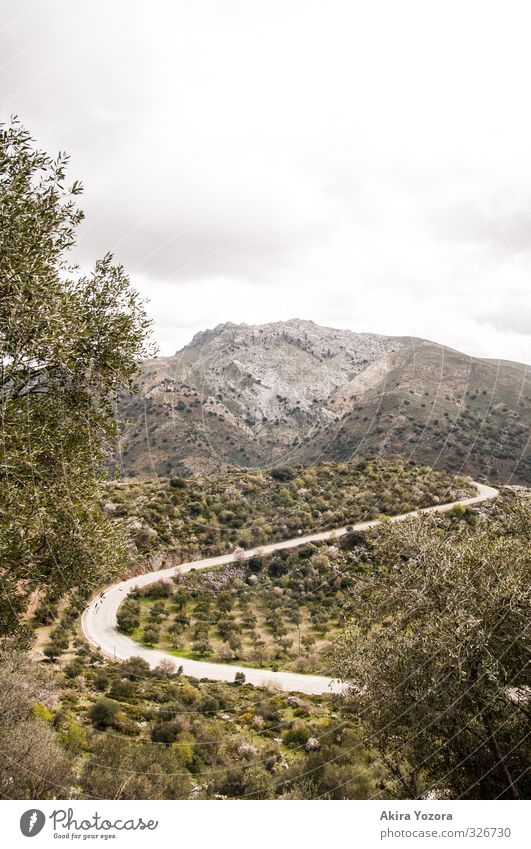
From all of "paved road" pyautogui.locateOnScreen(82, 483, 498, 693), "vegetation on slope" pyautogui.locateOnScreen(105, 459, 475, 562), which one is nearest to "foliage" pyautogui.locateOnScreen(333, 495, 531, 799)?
"paved road" pyautogui.locateOnScreen(82, 483, 498, 693)

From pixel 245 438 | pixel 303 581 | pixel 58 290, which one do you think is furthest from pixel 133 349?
pixel 245 438

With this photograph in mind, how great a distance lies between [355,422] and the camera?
147 metres

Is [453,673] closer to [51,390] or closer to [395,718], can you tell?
[395,718]

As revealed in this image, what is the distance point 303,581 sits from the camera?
53.0 metres

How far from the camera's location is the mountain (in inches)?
4813

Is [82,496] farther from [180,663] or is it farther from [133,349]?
[180,663]

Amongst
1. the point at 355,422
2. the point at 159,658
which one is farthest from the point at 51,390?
the point at 355,422

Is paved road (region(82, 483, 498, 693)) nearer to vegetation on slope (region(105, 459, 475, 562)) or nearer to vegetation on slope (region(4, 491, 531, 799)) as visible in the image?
vegetation on slope (region(105, 459, 475, 562))
